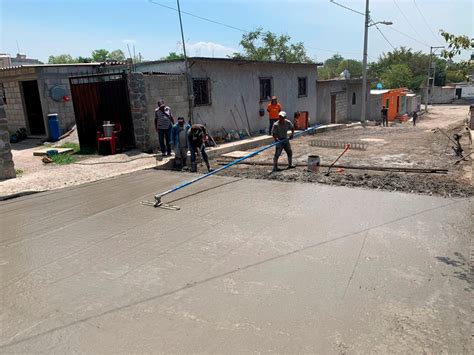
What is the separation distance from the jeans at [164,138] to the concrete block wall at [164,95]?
0.68m

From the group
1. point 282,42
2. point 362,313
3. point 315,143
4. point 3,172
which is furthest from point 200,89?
point 282,42

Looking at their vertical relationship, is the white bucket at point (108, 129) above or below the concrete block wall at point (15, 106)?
below

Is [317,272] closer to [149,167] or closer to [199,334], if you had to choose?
[199,334]

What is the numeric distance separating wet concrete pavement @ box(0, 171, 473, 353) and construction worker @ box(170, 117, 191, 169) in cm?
330

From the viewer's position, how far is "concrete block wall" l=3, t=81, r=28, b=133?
1516cm

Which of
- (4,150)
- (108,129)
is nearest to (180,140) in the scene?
(108,129)

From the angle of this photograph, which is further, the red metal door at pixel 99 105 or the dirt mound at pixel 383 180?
the red metal door at pixel 99 105

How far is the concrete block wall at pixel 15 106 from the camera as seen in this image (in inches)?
597

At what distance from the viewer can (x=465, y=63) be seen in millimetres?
4547

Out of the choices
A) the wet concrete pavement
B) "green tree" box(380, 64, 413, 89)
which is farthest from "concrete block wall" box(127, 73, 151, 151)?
"green tree" box(380, 64, 413, 89)

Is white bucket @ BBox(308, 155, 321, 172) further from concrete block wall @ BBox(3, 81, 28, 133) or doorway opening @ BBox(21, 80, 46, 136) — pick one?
concrete block wall @ BBox(3, 81, 28, 133)

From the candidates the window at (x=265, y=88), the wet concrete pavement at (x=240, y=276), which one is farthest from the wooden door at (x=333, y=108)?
the wet concrete pavement at (x=240, y=276)

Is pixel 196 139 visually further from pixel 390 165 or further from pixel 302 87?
pixel 302 87

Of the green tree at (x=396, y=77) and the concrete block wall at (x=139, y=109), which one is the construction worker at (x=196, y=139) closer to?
the concrete block wall at (x=139, y=109)
